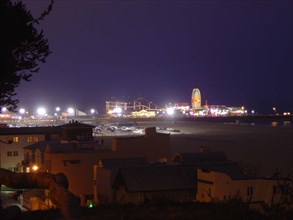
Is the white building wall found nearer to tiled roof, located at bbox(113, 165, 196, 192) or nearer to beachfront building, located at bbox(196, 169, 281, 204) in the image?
tiled roof, located at bbox(113, 165, 196, 192)

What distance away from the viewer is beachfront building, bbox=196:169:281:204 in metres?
11.5

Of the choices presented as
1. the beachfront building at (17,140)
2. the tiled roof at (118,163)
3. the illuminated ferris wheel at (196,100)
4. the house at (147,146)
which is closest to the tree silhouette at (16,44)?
the tiled roof at (118,163)

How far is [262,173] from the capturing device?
65.6 ft

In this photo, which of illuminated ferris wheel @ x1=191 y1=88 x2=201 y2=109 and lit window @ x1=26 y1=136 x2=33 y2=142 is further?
illuminated ferris wheel @ x1=191 y1=88 x2=201 y2=109

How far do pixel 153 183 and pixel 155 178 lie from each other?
26 centimetres

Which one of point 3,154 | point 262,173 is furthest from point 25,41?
point 3,154

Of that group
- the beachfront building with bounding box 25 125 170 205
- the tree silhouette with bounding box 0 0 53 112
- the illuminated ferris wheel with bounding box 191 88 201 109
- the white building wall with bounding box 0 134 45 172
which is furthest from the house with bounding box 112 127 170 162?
the illuminated ferris wheel with bounding box 191 88 201 109

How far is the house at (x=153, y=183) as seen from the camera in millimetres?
12562

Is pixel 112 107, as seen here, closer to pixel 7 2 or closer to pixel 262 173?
pixel 262 173

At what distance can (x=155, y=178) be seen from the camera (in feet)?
43.0

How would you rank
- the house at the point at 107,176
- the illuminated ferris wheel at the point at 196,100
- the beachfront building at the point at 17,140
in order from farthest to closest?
1. the illuminated ferris wheel at the point at 196,100
2. the beachfront building at the point at 17,140
3. the house at the point at 107,176

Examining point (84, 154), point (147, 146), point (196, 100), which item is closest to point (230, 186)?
point (84, 154)

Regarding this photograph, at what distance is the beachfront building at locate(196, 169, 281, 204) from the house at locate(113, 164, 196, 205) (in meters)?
0.37

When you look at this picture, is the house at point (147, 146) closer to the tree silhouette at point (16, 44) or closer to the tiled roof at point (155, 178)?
the tiled roof at point (155, 178)
